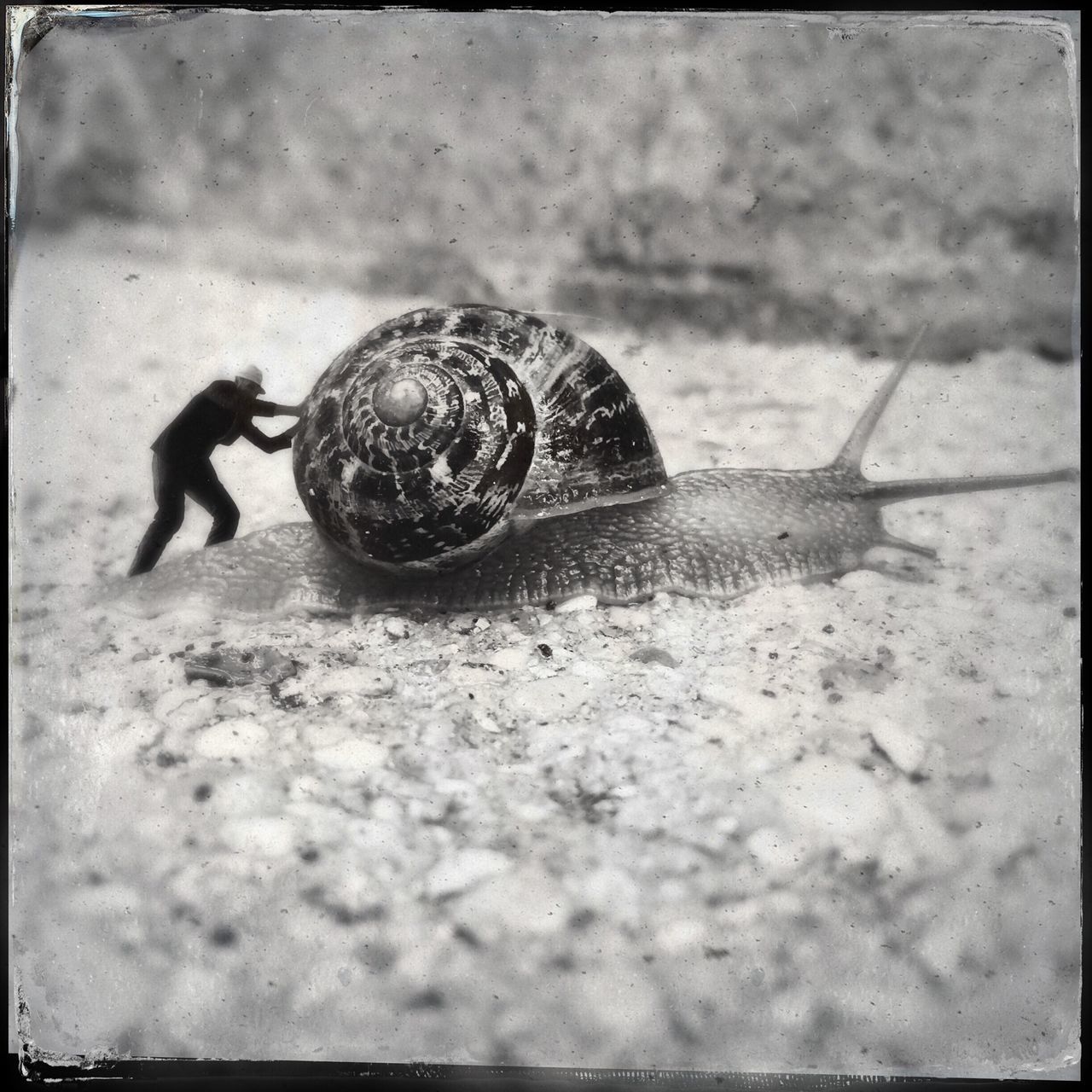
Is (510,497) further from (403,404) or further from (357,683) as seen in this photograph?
Answer: (357,683)

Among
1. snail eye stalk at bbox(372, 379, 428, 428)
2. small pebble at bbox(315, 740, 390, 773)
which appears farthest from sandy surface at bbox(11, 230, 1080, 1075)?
snail eye stalk at bbox(372, 379, 428, 428)

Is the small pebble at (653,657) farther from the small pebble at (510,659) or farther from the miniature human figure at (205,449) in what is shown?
the miniature human figure at (205,449)

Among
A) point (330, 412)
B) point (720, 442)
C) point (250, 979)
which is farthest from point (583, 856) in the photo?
point (330, 412)

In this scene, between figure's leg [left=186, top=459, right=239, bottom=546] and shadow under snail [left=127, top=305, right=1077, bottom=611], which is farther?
figure's leg [left=186, top=459, right=239, bottom=546]

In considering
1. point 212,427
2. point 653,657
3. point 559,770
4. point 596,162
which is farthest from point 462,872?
point 596,162

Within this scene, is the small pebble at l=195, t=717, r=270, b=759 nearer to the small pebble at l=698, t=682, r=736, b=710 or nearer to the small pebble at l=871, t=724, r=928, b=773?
the small pebble at l=698, t=682, r=736, b=710

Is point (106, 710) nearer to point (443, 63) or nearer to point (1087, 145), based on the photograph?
point (443, 63)
